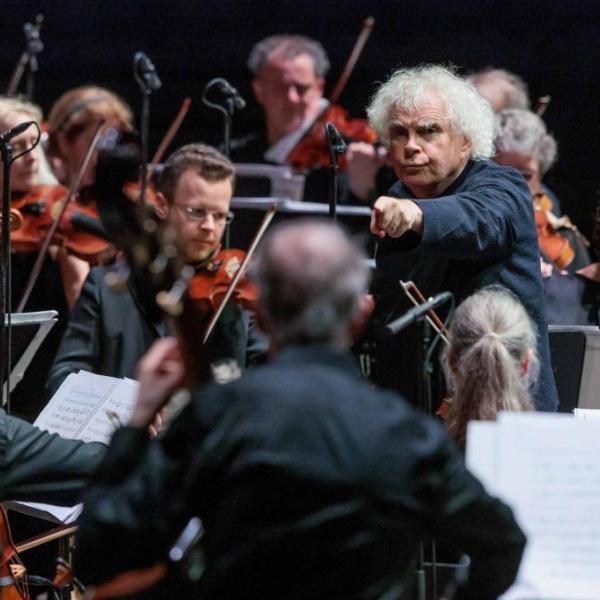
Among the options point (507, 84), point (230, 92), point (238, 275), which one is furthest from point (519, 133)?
point (238, 275)

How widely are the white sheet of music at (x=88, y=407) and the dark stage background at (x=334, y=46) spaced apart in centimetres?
288

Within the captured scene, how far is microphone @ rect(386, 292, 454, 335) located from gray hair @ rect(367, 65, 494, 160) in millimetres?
495

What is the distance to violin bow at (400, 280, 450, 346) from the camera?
9.93 ft

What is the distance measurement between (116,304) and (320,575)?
2137 mm

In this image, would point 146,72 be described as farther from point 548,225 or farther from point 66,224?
point 548,225

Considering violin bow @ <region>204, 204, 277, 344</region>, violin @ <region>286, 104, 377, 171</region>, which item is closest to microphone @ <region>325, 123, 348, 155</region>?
Answer: violin bow @ <region>204, 204, 277, 344</region>

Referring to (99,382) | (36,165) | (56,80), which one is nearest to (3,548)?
(99,382)

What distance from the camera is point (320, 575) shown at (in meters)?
1.63

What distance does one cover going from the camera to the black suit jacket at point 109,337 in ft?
11.8

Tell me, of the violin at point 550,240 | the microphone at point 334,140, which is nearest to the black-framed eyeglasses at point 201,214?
the microphone at point 334,140

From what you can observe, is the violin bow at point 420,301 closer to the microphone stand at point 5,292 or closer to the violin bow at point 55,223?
the microphone stand at point 5,292

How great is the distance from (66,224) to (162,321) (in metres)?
1.02

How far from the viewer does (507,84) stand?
4941mm

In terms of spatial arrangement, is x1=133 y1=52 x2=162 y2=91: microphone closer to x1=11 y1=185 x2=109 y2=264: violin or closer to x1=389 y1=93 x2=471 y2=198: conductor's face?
x1=11 y1=185 x2=109 y2=264: violin
